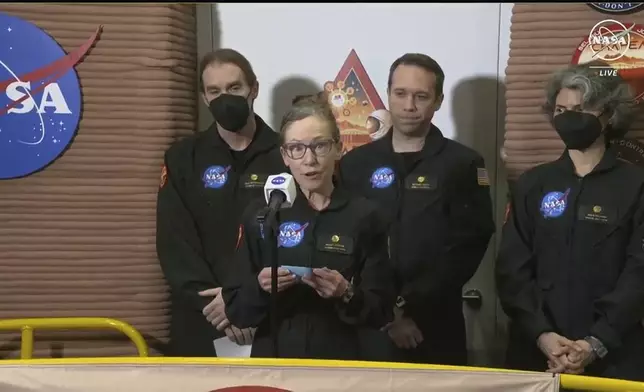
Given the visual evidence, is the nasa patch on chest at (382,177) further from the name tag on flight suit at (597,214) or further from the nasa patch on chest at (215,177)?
the name tag on flight suit at (597,214)

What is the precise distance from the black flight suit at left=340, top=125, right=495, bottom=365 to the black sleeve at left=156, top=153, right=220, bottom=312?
0.56 m

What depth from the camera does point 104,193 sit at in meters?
2.61

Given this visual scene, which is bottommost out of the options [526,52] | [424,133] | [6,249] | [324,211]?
[6,249]

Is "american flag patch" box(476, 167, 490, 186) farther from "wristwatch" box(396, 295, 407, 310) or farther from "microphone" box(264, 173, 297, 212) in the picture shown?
"microphone" box(264, 173, 297, 212)

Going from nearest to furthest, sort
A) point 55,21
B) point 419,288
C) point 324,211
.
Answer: point 324,211 → point 419,288 → point 55,21

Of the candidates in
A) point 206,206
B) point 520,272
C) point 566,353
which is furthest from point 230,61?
point 566,353

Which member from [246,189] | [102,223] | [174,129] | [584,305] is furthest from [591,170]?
[102,223]

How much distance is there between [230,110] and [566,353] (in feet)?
4.23

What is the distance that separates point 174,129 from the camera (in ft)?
8.54

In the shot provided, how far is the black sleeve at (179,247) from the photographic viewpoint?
238 centimetres

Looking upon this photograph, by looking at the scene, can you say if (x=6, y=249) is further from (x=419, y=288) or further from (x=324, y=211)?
(x=419, y=288)

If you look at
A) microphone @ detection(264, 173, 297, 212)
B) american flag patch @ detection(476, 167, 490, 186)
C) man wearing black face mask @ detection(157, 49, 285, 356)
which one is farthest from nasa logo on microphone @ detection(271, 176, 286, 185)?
american flag patch @ detection(476, 167, 490, 186)

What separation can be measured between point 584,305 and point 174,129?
152 centimetres

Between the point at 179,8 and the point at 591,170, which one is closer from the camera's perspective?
the point at 591,170
